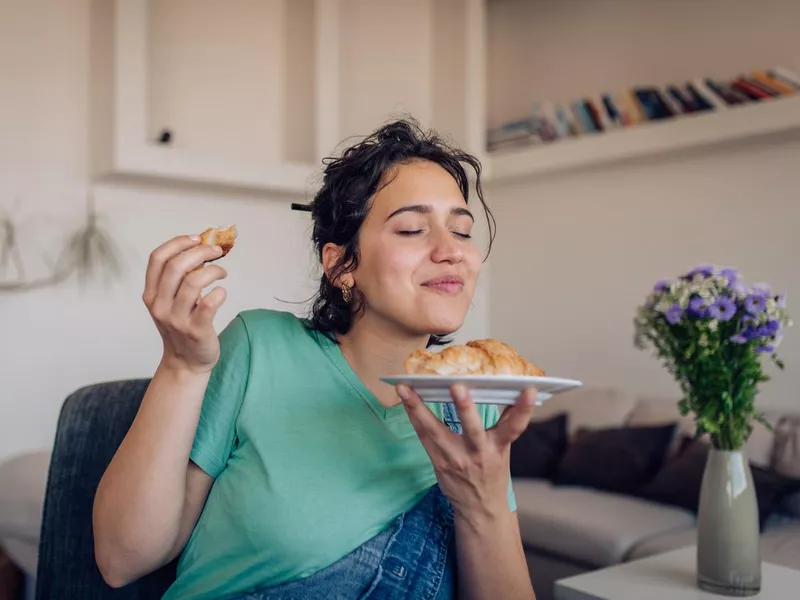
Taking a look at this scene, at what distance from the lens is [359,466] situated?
1181mm

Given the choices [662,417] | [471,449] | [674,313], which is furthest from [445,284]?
[662,417]

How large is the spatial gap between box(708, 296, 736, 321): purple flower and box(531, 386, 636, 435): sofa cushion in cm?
177

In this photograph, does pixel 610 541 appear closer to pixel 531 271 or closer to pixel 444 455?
pixel 444 455

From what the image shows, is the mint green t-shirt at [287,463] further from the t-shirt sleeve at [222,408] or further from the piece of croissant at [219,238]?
the piece of croissant at [219,238]

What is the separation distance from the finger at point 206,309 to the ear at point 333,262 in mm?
396

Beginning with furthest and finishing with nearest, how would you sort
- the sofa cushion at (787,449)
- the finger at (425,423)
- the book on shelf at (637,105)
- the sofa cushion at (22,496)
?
the book on shelf at (637,105) < the sofa cushion at (787,449) < the sofa cushion at (22,496) < the finger at (425,423)

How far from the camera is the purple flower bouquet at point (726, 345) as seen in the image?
1.80m

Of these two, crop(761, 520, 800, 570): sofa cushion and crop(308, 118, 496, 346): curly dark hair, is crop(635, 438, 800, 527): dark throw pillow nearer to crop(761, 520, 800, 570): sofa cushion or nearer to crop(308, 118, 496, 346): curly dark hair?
crop(761, 520, 800, 570): sofa cushion

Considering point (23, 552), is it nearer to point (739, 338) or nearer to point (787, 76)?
point (739, 338)

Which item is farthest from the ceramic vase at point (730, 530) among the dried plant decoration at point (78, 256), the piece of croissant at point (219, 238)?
the dried plant decoration at point (78, 256)

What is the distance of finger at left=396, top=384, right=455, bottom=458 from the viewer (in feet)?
3.33

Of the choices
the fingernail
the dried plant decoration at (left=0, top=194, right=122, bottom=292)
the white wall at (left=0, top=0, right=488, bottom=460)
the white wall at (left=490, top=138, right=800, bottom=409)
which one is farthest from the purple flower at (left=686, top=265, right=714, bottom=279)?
the dried plant decoration at (left=0, top=194, right=122, bottom=292)

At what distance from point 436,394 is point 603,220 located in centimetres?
343

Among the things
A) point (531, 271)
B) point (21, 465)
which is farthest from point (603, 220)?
point (21, 465)
